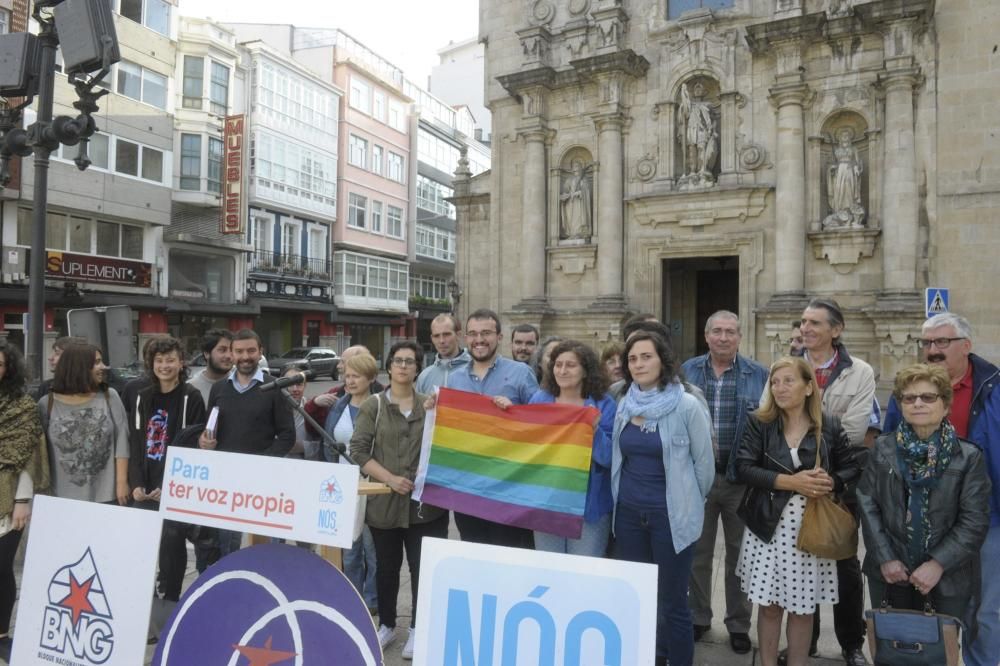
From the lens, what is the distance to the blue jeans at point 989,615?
3723 mm

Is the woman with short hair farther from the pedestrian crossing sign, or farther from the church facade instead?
the church facade

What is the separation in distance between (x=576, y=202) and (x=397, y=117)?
31499 mm

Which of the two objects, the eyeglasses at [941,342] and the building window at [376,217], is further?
the building window at [376,217]

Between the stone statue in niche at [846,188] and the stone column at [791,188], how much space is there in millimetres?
584

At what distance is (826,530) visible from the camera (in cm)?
380

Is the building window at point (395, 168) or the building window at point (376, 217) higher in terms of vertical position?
the building window at point (395, 168)

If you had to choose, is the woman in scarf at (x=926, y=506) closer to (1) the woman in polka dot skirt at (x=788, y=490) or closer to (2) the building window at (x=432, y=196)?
(1) the woman in polka dot skirt at (x=788, y=490)

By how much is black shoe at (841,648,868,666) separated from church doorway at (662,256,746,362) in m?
14.2

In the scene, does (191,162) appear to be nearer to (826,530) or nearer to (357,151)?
(357,151)

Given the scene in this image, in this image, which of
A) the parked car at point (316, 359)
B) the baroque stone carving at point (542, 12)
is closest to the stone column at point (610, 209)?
the baroque stone carving at point (542, 12)

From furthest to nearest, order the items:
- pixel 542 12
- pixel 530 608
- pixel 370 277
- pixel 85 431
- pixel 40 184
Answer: pixel 370 277 < pixel 542 12 < pixel 40 184 < pixel 85 431 < pixel 530 608

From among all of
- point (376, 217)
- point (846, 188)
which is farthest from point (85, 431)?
point (376, 217)

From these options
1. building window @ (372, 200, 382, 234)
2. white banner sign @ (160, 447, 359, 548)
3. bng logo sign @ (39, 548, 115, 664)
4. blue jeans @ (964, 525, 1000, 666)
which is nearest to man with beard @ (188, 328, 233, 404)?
bng logo sign @ (39, 548, 115, 664)

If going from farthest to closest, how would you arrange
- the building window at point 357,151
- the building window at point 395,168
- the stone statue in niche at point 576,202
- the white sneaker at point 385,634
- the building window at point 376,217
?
the building window at point 395,168 < the building window at point 376,217 < the building window at point 357,151 < the stone statue in niche at point 576,202 < the white sneaker at point 385,634
